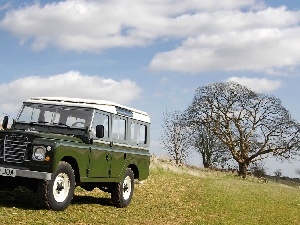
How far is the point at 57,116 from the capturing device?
1192 centimetres

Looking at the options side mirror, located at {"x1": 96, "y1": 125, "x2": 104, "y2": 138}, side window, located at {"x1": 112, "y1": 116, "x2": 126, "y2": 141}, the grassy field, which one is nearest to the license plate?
the grassy field

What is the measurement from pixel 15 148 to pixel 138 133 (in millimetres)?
4701

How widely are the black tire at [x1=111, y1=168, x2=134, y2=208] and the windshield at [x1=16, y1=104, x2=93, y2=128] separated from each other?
8.25ft

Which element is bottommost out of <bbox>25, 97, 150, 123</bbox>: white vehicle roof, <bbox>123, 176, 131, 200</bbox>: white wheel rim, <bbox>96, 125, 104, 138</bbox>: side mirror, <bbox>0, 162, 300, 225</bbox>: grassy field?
<bbox>0, 162, 300, 225</bbox>: grassy field

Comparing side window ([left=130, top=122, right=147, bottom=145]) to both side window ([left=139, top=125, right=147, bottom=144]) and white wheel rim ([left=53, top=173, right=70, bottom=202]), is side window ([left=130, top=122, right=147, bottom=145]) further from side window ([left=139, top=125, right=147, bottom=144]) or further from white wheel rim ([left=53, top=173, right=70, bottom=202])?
white wheel rim ([left=53, top=173, right=70, bottom=202])

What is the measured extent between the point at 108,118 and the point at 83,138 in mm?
1213

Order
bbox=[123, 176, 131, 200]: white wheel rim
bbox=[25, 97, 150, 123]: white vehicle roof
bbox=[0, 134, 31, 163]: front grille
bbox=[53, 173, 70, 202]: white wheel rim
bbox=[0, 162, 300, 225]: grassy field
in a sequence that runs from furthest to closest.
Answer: bbox=[123, 176, 131, 200]: white wheel rim < bbox=[25, 97, 150, 123]: white vehicle roof < bbox=[53, 173, 70, 202]: white wheel rim < bbox=[0, 134, 31, 163]: front grille < bbox=[0, 162, 300, 225]: grassy field

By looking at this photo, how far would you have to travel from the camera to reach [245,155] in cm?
4519

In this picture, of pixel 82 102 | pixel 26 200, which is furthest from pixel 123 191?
pixel 82 102

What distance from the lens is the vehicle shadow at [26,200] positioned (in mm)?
10891

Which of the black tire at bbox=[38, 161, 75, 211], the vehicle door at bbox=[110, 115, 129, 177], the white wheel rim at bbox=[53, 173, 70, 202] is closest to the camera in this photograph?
the black tire at bbox=[38, 161, 75, 211]

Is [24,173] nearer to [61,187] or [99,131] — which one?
[61,187]

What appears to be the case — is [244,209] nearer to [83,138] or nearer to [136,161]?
[136,161]

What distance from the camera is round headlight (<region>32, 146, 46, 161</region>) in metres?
10.1
